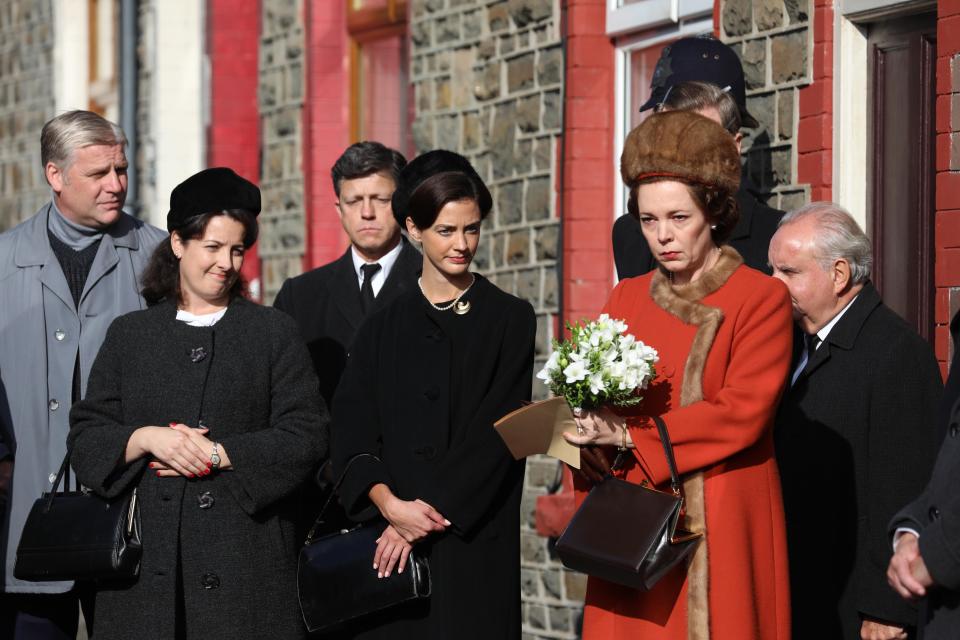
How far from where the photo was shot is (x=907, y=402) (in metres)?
5.10

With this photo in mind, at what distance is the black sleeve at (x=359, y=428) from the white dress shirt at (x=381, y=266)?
95cm

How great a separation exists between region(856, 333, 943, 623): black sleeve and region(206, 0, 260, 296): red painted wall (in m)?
8.86

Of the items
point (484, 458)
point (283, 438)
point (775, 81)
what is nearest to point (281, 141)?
point (775, 81)

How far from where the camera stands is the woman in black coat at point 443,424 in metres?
5.28

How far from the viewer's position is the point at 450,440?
17.6 ft

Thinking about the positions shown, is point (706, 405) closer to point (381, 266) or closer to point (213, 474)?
point (213, 474)

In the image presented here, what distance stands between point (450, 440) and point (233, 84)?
8714 mm

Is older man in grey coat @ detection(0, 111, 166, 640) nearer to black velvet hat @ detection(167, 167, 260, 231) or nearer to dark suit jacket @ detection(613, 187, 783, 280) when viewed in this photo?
black velvet hat @ detection(167, 167, 260, 231)

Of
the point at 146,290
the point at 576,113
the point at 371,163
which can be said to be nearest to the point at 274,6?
the point at 576,113

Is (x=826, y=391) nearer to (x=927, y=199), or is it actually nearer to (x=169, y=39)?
(x=927, y=199)

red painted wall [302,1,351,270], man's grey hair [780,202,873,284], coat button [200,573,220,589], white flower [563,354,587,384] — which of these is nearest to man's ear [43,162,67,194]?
coat button [200,573,220,589]

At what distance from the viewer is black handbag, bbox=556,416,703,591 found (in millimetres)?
4547

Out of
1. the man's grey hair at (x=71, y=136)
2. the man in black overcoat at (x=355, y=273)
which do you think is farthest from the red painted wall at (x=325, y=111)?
the man's grey hair at (x=71, y=136)

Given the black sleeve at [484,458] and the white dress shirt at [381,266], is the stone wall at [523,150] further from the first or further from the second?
the black sleeve at [484,458]
